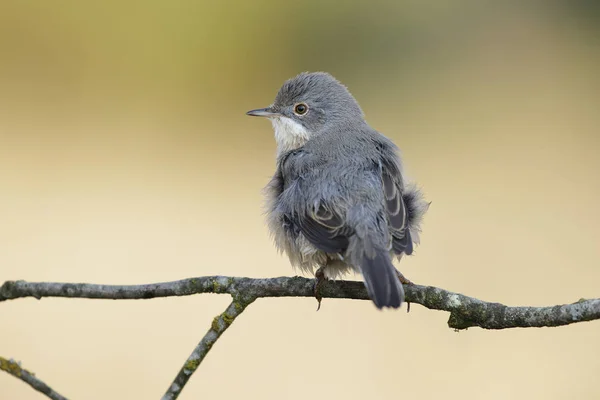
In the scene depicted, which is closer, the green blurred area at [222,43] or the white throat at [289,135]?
the white throat at [289,135]

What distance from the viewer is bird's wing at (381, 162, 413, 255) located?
4496 millimetres

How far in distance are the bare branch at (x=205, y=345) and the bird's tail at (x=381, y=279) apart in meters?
0.62

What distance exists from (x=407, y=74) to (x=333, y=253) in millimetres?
7914

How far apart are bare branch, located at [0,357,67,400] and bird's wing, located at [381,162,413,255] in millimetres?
2064

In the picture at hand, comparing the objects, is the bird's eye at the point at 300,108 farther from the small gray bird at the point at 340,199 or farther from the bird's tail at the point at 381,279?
the bird's tail at the point at 381,279

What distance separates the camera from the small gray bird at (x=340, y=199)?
430 cm

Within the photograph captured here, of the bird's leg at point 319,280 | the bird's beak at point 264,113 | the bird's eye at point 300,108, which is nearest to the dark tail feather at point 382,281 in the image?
the bird's leg at point 319,280

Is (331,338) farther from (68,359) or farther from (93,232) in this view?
(93,232)

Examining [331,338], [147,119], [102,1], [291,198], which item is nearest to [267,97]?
[147,119]

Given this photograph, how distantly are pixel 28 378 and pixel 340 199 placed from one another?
2040 mm

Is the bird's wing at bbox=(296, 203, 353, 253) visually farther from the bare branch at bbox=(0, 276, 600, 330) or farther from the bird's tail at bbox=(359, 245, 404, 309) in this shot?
the bare branch at bbox=(0, 276, 600, 330)

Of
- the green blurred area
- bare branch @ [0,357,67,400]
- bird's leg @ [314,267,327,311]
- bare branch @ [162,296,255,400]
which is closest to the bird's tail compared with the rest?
bird's leg @ [314,267,327,311]

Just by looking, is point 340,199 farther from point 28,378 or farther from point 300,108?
point 28,378

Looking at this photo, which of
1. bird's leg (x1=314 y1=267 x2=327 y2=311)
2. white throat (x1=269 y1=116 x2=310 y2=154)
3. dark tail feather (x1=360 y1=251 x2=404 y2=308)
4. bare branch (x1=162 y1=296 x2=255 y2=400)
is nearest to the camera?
bare branch (x1=162 y1=296 x2=255 y2=400)
